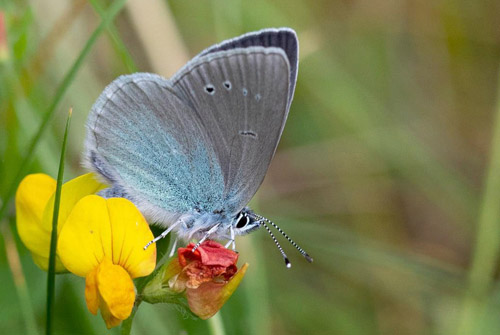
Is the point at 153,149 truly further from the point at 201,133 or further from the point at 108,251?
the point at 108,251

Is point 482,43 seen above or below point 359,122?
above

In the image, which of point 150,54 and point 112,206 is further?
point 150,54

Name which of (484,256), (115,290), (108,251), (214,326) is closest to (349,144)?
(484,256)

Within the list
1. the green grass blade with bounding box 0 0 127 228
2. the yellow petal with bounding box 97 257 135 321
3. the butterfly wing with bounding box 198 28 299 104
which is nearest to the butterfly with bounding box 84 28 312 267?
the butterfly wing with bounding box 198 28 299 104

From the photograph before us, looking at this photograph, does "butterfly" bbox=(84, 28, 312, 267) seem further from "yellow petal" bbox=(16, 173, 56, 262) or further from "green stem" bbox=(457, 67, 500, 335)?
"green stem" bbox=(457, 67, 500, 335)

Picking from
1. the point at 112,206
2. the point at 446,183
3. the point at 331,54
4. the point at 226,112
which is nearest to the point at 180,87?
the point at 226,112

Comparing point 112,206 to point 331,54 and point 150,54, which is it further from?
point 331,54

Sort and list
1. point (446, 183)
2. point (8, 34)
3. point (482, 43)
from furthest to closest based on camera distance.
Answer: point (482, 43), point (446, 183), point (8, 34)
